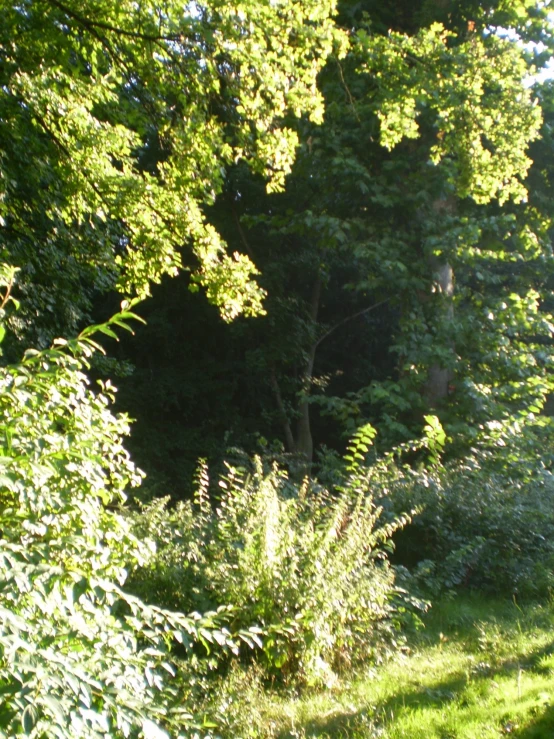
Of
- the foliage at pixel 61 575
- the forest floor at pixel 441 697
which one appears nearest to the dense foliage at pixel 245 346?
the foliage at pixel 61 575

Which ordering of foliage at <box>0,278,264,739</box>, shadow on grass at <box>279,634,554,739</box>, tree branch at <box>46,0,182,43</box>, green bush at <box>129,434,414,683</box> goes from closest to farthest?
foliage at <box>0,278,264,739</box>, shadow on grass at <box>279,634,554,739</box>, green bush at <box>129,434,414,683</box>, tree branch at <box>46,0,182,43</box>

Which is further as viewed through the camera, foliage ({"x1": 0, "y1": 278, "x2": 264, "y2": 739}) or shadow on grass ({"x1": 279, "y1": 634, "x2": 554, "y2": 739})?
shadow on grass ({"x1": 279, "y1": 634, "x2": 554, "y2": 739})

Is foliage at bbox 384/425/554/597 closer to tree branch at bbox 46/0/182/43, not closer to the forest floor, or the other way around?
the forest floor

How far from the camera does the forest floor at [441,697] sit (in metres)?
3.99

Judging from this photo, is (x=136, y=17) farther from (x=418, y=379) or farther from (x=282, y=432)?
(x=282, y=432)

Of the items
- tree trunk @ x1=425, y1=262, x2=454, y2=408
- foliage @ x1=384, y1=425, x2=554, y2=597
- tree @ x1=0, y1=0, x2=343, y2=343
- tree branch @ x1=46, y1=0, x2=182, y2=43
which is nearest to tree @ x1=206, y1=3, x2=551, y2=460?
tree trunk @ x1=425, y1=262, x2=454, y2=408

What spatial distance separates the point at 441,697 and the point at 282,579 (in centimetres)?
118

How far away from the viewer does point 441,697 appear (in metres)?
4.50

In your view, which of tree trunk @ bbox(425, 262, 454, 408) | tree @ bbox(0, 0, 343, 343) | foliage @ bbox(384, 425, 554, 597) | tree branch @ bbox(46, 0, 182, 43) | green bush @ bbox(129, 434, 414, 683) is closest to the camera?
green bush @ bbox(129, 434, 414, 683)

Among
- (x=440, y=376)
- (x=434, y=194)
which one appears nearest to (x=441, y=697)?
(x=440, y=376)

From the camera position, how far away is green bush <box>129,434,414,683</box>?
4.68m

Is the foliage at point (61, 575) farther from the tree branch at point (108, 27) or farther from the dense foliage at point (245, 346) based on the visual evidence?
the tree branch at point (108, 27)

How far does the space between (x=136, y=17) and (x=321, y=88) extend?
6.18 m

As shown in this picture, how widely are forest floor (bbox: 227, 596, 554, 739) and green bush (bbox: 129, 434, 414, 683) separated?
0.83ft
